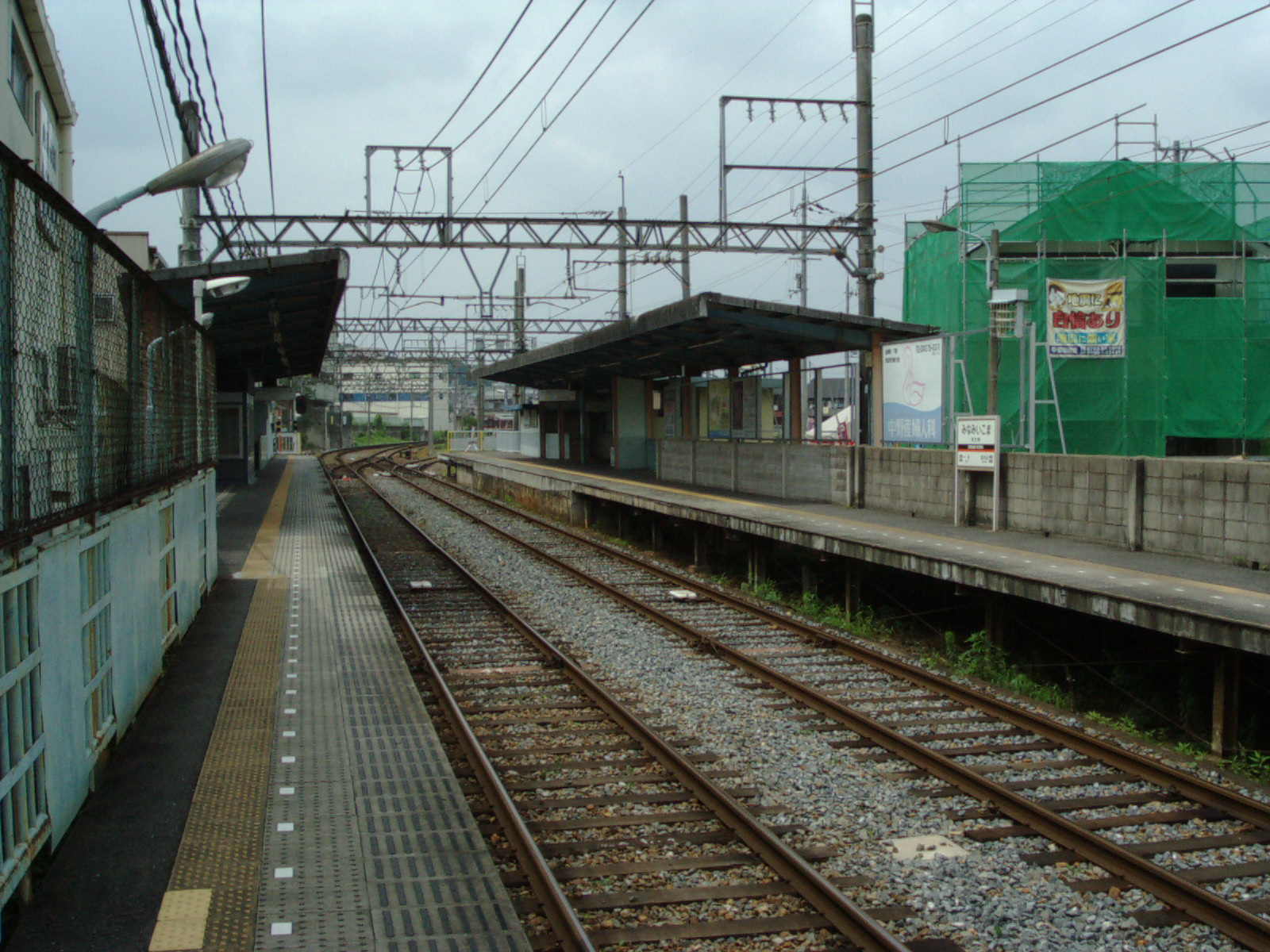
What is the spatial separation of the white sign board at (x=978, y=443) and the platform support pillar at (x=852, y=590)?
1.84 m

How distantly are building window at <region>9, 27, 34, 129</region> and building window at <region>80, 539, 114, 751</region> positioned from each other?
610 inches

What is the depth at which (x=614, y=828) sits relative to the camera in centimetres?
526

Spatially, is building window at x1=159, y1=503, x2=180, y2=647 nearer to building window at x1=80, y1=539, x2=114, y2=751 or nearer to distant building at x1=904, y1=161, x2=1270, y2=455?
building window at x1=80, y1=539, x2=114, y2=751

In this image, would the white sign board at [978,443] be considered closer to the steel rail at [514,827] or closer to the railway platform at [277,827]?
the steel rail at [514,827]

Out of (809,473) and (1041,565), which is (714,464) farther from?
(1041,565)

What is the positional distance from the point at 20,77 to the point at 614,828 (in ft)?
64.3

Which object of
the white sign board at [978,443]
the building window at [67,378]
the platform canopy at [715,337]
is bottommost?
the white sign board at [978,443]

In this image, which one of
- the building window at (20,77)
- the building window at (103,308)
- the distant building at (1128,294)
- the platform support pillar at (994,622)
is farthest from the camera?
the distant building at (1128,294)

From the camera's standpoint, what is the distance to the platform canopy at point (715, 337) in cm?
1395

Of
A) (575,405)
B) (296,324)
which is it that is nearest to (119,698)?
(296,324)

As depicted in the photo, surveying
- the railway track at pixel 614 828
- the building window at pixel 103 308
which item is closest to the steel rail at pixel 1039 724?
the railway track at pixel 614 828

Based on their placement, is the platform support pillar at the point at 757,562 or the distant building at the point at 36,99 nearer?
the platform support pillar at the point at 757,562

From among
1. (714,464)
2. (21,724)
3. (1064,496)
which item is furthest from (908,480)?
(21,724)

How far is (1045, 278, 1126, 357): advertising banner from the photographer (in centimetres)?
1622
